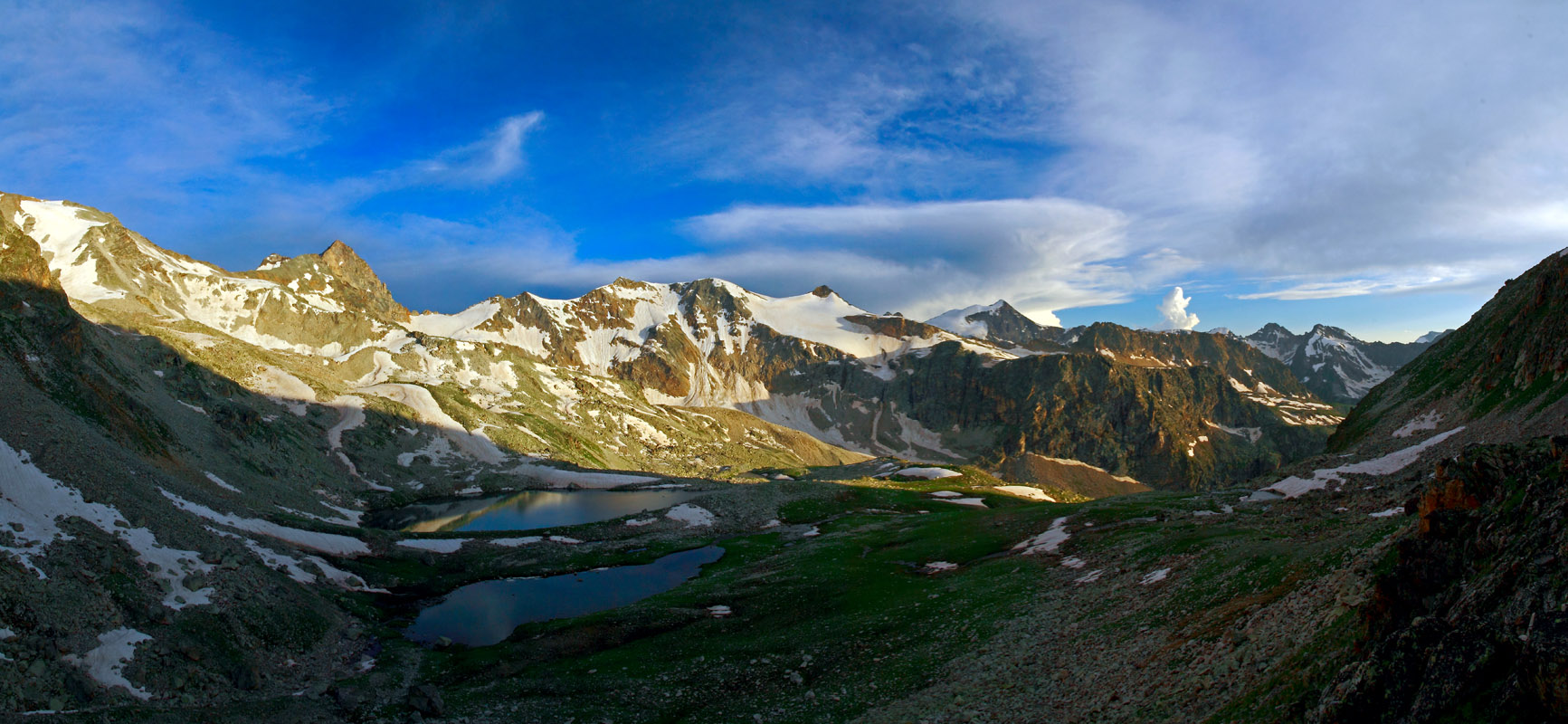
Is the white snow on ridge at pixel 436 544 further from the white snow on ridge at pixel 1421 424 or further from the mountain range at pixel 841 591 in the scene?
the white snow on ridge at pixel 1421 424

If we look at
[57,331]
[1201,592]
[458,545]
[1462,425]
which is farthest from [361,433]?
[1462,425]

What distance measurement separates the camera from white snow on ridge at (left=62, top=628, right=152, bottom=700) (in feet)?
96.6

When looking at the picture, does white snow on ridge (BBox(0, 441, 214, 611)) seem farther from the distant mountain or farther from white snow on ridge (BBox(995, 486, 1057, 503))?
white snow on ridge (BBox(995, 486, 1057, 503))

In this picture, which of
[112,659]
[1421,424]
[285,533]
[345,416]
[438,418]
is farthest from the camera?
[438,418]

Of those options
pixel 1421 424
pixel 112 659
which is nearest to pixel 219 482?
pixel 112 659

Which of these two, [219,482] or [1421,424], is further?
[219,482]

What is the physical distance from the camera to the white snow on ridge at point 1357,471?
44.0 meters

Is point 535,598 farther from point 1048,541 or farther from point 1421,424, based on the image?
point 1421,424

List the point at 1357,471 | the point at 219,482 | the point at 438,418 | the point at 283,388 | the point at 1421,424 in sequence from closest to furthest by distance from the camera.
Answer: the point at 1357,471 < the point at 1421,424 < the point at 219,482 < the point at 283,388 < the point at 438,418

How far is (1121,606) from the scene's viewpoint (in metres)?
30.8

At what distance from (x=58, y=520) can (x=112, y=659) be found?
1435 centimetres

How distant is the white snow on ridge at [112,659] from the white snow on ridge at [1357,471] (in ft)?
208

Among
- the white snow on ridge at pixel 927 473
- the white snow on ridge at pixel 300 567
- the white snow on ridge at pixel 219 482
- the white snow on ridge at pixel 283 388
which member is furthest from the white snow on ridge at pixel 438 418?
the white snow on ridge at pixel 300 567

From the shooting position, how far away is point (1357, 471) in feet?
147
